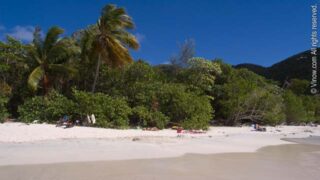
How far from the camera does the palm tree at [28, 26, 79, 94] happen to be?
777 inches

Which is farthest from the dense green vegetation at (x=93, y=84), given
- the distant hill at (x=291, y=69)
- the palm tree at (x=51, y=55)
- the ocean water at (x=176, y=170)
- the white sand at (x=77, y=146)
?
the distant hill at (x=291, y=69)

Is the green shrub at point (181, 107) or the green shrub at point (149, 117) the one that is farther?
the green shrub at point (181, 107)

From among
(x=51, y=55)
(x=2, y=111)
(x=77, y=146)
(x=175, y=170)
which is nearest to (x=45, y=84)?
(x=51, y=55)

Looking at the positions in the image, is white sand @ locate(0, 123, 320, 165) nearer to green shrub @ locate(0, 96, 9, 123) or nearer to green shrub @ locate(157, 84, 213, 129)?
green shrub @ locate(0, 96, 9, 123)

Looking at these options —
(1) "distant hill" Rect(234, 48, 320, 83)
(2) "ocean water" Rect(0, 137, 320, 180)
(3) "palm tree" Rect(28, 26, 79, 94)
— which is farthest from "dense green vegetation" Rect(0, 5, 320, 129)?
(1) "distant hill" Rect(234, 48, 320, 83)

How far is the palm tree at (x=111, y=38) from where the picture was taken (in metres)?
20.0

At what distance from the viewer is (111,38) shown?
20.1 meters

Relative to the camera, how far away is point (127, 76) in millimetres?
21656

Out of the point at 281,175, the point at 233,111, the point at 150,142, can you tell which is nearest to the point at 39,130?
the point at 150,142

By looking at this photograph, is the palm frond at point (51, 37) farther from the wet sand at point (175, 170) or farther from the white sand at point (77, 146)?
the wet sand at point (175, 170)

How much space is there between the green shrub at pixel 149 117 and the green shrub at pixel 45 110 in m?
3.49

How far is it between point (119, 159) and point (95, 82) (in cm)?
1074

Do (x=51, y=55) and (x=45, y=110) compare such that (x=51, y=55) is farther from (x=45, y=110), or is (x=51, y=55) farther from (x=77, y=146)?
(x=77, y=146)

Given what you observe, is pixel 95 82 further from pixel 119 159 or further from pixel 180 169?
pixel 180 169
